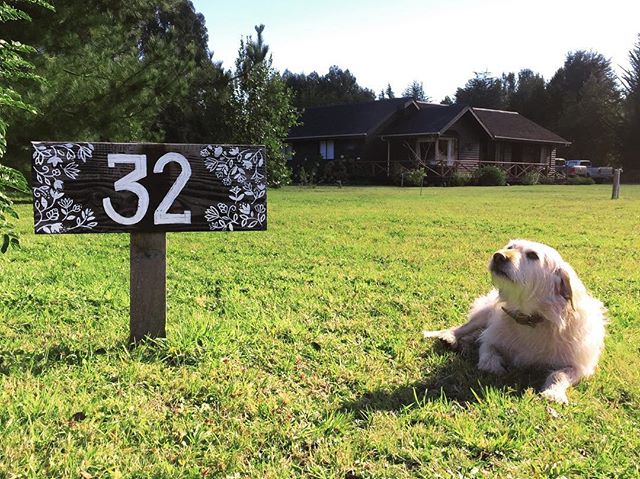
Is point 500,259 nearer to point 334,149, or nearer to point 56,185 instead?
point 56,185

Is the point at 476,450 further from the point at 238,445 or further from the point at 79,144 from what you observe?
the point at 79,144

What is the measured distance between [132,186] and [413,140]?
101 ft

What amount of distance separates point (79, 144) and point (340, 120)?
1327 inches

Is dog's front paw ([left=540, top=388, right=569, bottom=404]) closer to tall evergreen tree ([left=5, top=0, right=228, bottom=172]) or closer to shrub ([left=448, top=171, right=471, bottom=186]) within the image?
tall evergreen tree ([left=5, top=0, right=228, bottom=172])

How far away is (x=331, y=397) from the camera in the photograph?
9.27 feet

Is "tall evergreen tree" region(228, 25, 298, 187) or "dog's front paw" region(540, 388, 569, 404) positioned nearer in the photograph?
"dog's front paw" region(540, 388, 569, 404)

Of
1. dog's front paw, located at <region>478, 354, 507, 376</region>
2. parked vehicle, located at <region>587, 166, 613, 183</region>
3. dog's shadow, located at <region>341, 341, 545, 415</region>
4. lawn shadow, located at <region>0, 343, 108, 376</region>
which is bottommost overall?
dog's shadow, located at <region>341, 341, 545, 415</region>

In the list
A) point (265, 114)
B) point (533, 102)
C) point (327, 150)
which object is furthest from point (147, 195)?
point (533, 102)

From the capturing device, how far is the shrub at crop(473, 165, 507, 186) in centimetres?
3067

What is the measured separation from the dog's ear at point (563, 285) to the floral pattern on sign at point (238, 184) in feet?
5.58

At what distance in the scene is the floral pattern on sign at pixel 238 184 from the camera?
3.25 m

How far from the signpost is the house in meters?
26.9

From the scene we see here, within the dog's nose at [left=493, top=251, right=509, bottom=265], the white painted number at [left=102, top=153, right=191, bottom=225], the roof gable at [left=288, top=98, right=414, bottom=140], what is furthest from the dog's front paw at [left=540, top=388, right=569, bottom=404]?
the roof gable at [left=288, top=98, right=414, bottom=140]

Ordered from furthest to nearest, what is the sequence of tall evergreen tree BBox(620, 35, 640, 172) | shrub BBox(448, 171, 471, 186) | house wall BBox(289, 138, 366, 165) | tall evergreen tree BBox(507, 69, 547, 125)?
tall evergreen tree BBox(507, 69, 547, 125) → tall evergreen tree BBox(620, 35, 640, 172) → house wall BBox(289, 138, 366, 165) → shrub BBox(448, 171, 471, 186)
